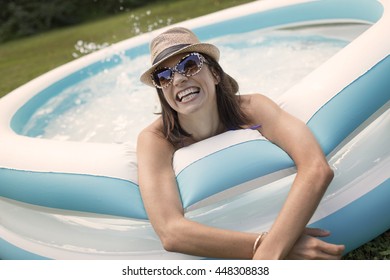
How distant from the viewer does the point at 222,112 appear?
2.16 metres

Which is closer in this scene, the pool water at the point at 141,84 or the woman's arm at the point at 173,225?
the woman's arm at the point at 173,225

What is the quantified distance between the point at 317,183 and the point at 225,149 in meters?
0.41

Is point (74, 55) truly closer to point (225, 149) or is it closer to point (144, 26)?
point (144, 26)

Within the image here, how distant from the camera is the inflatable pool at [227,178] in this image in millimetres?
1979

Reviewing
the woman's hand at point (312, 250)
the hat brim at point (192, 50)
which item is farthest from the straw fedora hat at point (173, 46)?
the woman's hand at point (312, 250)

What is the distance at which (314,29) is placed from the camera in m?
5.42

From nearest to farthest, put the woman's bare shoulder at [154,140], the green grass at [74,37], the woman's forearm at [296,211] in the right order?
the woman's forearm at [296,211]
the woman's bare shoulder at [154,140]
the green grass at [74,37]

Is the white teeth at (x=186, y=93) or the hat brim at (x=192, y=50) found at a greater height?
the hat brim at (x=192, y=50)

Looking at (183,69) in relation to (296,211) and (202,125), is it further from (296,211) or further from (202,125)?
(296,211)

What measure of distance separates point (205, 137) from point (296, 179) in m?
0.54

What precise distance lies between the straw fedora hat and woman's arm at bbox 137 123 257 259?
0.37 m

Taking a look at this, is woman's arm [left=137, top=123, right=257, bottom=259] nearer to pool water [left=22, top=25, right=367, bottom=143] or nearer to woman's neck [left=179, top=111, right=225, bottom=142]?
woman's neck [left=179, top=111, right=225, bottom=142]

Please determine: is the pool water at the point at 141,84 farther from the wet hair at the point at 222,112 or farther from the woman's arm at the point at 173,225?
the woman's arm at the point at 173,225

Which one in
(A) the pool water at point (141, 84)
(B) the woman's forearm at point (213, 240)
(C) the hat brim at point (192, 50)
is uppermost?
(A) the pool water at point (141, 84)
